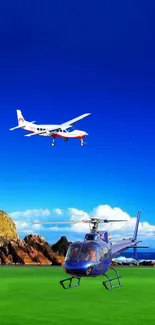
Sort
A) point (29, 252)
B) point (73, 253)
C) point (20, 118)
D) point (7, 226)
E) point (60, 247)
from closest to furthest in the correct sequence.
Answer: point (73, 253) → point (20, 118) → point (29, 252) → point (60, 247) → point (7, 226)

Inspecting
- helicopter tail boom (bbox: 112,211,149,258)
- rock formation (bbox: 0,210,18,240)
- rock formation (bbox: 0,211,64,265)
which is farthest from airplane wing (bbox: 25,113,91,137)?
rock formation (bbox: 0,210,18,240)

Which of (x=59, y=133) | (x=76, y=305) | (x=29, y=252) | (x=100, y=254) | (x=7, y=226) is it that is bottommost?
(x=76, y=305)

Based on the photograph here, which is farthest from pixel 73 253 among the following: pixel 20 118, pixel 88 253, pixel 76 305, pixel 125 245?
pixel 20 118

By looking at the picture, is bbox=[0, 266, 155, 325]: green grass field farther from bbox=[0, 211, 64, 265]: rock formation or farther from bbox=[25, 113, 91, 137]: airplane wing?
bbox=[0, 211, 64, 265]: rock formation

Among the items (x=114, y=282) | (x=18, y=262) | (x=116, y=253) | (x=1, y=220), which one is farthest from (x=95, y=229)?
(x=1, y=220)

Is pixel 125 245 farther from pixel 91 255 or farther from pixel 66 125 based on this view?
pixel 66 125

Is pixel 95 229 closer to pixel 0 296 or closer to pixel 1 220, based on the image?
pixel 0 296
